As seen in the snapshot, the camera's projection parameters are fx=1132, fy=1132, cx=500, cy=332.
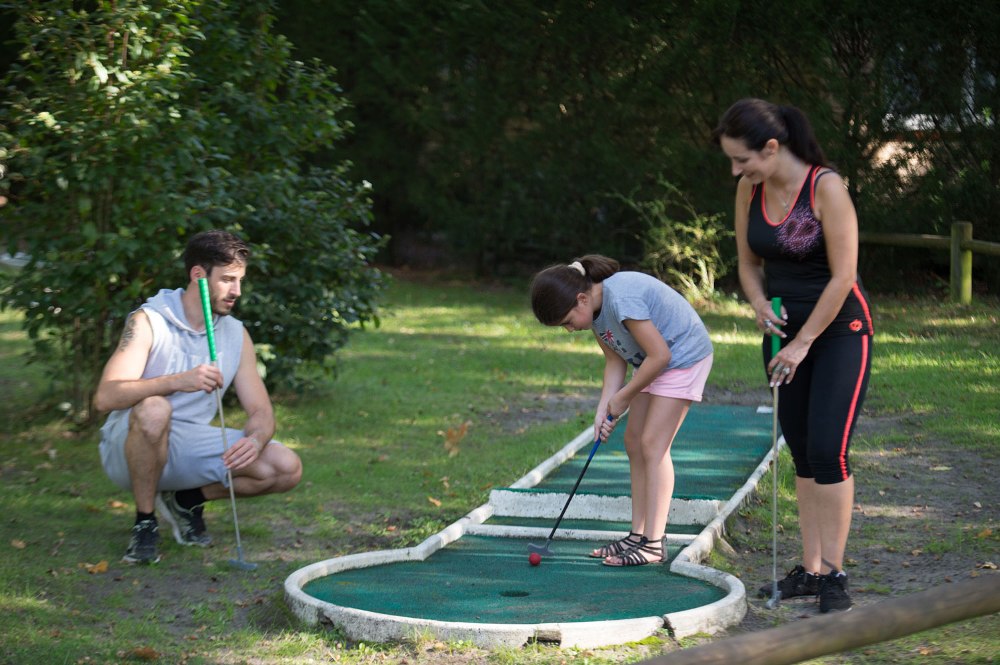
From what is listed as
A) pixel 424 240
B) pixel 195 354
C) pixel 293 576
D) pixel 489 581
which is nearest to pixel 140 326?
pixel 195 354

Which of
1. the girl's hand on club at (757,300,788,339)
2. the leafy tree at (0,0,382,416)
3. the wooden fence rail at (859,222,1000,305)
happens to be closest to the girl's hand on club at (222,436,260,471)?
the leafy tree at (0,0,382,416)

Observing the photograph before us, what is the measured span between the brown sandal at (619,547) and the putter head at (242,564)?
1.34m

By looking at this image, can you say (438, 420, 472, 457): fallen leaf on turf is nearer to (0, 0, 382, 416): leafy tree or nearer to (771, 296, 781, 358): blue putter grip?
(0, 0, 382, 416): leafy tree

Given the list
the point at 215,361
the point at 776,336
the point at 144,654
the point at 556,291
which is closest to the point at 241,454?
the point at 215,361

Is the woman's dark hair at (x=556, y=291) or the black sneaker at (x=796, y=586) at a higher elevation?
the woman's dark hair at (x=556, y=291)

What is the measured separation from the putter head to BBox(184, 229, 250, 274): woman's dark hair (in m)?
1.16

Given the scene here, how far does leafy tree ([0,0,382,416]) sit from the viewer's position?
228 inches

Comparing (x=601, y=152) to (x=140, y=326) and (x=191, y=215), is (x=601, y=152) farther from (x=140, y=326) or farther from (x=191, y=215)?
(x=140, y=326)

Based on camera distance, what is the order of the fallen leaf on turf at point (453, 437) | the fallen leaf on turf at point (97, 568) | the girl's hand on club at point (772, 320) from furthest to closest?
1. the fallen leaf on turf at point (453, 437)
2. the fallen leaf on turf at point (97, 568)
3. the girl's hand on club at point (772, 320)

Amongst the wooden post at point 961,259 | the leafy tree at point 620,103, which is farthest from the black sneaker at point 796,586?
the leafy tree at point 620,103

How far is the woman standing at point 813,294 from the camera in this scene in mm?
3576

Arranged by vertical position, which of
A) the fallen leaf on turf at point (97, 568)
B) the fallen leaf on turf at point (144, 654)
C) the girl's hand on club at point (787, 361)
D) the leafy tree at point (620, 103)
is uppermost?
the leafy tree at point (620, 103)

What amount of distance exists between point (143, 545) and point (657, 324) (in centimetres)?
217

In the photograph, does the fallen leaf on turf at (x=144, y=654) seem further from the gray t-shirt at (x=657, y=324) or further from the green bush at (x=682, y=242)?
the green bush at (x=682, y=242)
